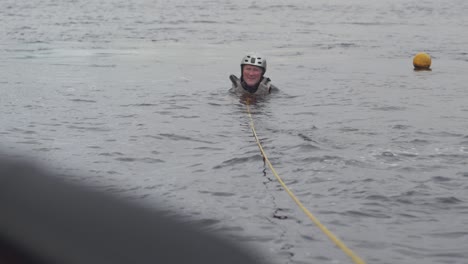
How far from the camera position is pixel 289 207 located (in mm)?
7066

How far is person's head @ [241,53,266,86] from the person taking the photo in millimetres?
15234

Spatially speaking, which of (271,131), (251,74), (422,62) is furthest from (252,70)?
(422,62)

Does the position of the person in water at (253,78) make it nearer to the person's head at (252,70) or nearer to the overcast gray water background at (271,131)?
the person's head at (252,70)

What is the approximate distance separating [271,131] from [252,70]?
387cm

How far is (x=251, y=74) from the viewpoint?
600 inches

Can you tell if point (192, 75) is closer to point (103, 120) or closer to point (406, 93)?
point (406, 93)

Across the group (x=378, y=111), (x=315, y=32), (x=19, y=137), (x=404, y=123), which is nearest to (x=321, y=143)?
(x=404, y=123)

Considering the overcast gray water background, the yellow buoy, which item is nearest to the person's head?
the overcast gray water background

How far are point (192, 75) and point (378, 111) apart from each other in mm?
6788

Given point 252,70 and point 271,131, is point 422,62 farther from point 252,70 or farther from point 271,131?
point 271,131

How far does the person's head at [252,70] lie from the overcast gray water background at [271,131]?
1.65ft

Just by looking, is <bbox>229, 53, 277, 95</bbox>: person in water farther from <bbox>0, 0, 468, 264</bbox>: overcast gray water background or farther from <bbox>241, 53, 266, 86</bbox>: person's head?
<bbox>0, 0, 468, 264</bbox>: overcast gray water background

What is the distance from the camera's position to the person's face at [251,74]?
15234 mm

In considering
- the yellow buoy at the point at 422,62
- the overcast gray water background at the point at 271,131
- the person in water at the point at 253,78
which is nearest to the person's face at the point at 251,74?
the person in water at the point at 253,78
